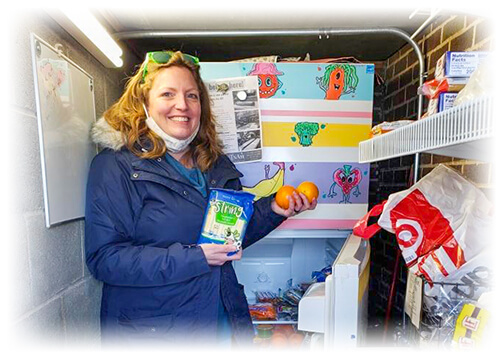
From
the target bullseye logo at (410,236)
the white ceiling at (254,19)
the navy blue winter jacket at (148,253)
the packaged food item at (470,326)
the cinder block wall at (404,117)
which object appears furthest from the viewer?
the white ceiling at (254,19)

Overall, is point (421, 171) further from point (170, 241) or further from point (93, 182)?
point (93, 182)

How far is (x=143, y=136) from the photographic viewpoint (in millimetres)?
1351

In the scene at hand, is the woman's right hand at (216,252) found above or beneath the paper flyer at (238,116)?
beneath

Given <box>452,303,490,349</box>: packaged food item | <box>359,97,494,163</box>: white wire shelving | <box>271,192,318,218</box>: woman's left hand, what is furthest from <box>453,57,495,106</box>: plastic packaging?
<box>271,192,318,218</box>: woman's left hand

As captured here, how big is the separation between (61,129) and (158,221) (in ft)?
1.53

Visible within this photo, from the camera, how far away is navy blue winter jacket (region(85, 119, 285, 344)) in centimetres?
117

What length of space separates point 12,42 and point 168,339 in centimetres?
107

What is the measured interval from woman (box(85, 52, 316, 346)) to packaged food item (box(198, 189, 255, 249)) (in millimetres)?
38

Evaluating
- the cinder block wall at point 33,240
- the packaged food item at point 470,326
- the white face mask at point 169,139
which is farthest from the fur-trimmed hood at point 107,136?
the packaged food item at point 470,326

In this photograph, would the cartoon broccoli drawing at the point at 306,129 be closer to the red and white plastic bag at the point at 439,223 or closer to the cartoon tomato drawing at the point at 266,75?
the cartoon tomato drawing at the point at 266,75

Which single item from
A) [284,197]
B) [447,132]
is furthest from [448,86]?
[284,197]

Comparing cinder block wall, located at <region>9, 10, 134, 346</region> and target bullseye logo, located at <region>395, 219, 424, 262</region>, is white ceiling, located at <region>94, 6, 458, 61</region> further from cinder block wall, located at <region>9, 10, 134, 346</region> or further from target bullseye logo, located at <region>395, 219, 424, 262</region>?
target bullseye logo, located at <region>395, 219, 424, 262</region>

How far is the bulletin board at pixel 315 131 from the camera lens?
1689 mm

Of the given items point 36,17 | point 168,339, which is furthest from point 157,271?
point 36,17
